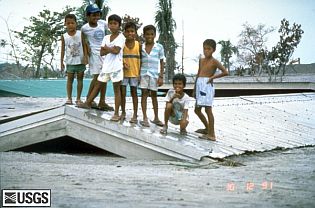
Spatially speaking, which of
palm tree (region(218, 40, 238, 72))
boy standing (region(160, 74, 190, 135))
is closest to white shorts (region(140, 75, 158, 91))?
boy standing (region(160, 74, 190, 135))

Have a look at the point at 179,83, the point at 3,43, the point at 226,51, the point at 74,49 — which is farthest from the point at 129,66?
the point at 226,51

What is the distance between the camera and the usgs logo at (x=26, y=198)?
2.96m

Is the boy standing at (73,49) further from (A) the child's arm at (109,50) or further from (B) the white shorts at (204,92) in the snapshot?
(B) the white shorts at (204,92)

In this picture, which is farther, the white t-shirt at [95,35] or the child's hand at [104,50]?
the white t-shirt at [95,35]

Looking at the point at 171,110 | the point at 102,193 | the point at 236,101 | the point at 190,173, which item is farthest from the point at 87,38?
the point at 236,101

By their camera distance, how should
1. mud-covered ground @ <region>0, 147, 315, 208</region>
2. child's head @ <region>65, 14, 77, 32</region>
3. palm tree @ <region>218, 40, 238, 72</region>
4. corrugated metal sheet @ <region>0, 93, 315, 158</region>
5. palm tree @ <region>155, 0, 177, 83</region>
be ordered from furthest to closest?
1. palm tree @ <region>218, 40, 238, 72</region>
2. palm tree @ <region>155, 0, 177, 83</region>
3. child's head @ <region>65, 14, 77, 32</region>
4. corrugated metal sheet @ <region>0, 93, 315, 158</region>
5. mud-covered ground @ <region>0, 147, 315, 208</region>

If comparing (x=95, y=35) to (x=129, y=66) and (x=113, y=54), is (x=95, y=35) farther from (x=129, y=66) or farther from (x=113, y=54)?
(x=129, y=66)

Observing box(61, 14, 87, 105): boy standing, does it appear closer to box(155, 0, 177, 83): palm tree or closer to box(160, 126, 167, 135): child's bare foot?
box(160, 126, 167, 135): child's bare foot

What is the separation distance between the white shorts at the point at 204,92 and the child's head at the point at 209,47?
365mm

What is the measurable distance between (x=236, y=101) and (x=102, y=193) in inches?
312

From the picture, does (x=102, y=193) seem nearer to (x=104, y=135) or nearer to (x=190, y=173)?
(x=190, y=173)

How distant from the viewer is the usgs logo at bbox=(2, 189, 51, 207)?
9.73ft

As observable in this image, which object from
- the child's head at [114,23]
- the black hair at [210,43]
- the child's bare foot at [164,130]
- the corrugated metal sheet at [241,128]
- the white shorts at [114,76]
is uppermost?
the child's head at [114,23]
